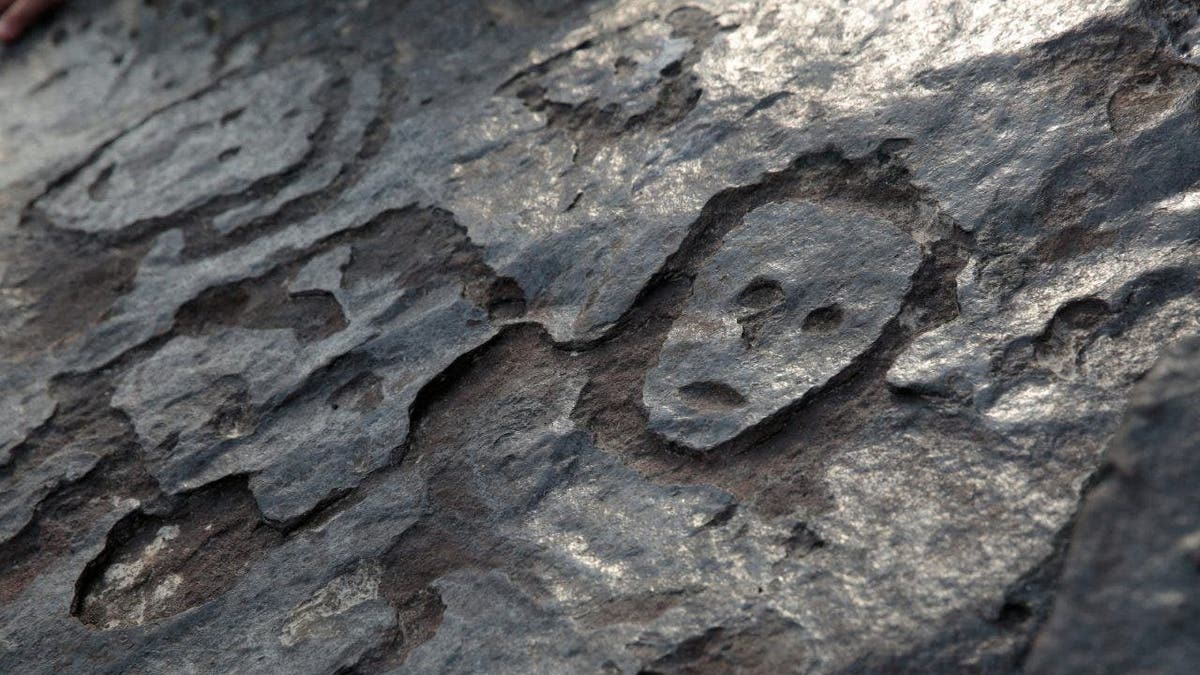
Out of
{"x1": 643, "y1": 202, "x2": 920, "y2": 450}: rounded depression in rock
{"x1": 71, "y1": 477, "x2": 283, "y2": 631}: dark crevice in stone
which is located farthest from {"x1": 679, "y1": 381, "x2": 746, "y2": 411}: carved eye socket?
{"x1": 71, "y1": 477, "x2": 283, "y2": 631}: dark crevice in stone

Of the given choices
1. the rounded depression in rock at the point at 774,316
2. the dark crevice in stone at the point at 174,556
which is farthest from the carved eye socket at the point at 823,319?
the dark crevice in stone at the point at 174,556

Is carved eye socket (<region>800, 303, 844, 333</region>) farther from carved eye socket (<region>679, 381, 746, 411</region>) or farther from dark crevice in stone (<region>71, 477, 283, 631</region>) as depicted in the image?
dark crevice in stone (<region>71, 477, 283, 631</region>)

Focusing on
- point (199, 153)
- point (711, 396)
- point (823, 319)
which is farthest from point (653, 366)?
point (199, 153)

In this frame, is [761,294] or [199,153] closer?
[761,294]

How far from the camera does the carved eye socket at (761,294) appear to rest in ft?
4.49

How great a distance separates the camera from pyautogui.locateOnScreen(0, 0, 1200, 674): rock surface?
105 centimetres

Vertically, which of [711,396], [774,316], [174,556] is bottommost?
[174,556]

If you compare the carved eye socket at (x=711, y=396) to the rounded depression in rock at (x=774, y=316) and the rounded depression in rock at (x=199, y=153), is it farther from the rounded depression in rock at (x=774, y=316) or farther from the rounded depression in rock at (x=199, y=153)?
the rounded depression in rock at (x=199, y=153)

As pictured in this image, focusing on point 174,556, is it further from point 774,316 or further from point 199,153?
point 199,153

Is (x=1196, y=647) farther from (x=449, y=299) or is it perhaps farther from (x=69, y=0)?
(x=69, y=0)

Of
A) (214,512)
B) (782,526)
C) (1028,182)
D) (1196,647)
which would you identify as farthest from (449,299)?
(1196,647)

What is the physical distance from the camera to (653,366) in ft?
4.46

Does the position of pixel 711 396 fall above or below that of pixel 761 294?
below

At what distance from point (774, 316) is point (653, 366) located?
0.53ft
